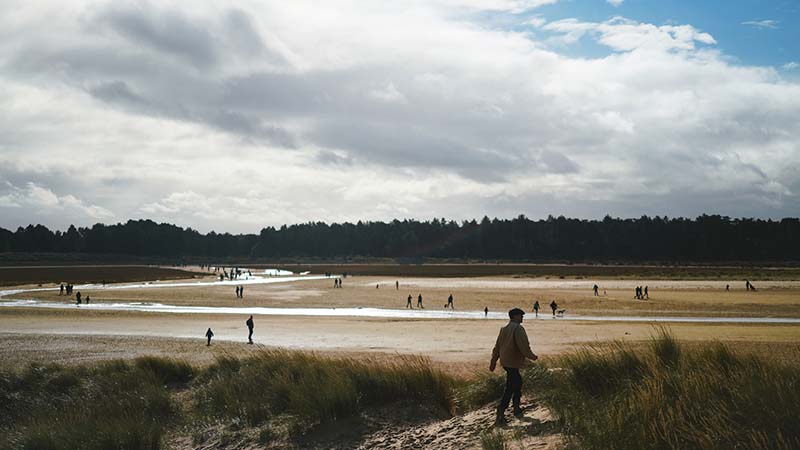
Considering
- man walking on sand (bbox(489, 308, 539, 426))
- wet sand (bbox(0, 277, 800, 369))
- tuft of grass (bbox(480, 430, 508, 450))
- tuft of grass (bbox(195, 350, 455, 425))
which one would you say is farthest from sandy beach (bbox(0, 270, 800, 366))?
tuft of grass (bbox(480, 430, 508, 450))

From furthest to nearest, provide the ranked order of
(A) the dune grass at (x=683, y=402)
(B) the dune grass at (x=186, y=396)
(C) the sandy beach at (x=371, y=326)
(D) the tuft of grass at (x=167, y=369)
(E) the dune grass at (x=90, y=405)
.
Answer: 1. (C) the sandy beach at (x=371, y=326)
2. (D) the tuft of grass at (x=167, y=369)
3. (E) the dune grass at (x=90, y=405)
4. (B) the dune grass at (x=186, y=396)
5. (A) the dune grass at (x=683, y=402)

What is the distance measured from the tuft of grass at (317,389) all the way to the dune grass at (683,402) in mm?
2695

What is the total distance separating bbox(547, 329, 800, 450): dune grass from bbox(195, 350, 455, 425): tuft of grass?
2695 millimetres

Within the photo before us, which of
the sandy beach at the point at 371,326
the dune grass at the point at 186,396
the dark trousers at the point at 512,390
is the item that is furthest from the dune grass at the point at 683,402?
the sandy beach at the point at 371,326

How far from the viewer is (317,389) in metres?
11.2

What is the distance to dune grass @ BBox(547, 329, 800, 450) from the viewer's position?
21.2 ft

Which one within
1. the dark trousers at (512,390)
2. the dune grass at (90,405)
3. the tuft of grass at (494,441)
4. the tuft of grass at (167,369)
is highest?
the dark trousers at (512,390)

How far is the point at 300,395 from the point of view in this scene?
11281mm

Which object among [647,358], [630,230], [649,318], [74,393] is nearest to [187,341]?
[74,393]

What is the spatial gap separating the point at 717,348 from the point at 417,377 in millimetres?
4976

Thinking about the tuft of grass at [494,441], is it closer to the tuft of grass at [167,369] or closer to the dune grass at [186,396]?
the dune grass at [186,396]

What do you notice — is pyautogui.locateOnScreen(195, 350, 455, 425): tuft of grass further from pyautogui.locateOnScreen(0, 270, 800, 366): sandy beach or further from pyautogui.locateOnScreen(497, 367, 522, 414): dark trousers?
pyautogui.locateOnScreen(0, 270, 800, 366): sandy beach

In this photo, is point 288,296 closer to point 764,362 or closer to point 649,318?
point 649,318

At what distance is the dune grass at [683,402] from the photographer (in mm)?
6449
